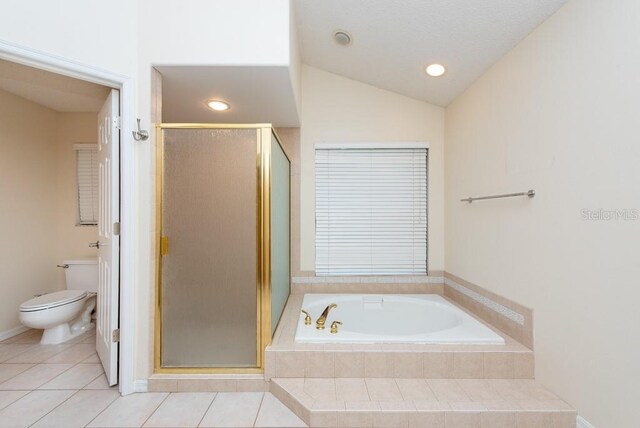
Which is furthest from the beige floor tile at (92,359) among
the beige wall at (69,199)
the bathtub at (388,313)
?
the bathtub at (388,313)

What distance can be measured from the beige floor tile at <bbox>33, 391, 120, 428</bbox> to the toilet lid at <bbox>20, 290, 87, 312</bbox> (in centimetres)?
92

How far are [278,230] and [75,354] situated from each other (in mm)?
1851

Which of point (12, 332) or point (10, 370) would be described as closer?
point (10, 370)

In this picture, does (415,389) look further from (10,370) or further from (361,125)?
(10,370)

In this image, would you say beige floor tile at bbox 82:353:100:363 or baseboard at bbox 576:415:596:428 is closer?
baseboard at bbox 576:415:596:428

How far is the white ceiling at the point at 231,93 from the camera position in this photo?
1.79m

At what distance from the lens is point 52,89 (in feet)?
7.92

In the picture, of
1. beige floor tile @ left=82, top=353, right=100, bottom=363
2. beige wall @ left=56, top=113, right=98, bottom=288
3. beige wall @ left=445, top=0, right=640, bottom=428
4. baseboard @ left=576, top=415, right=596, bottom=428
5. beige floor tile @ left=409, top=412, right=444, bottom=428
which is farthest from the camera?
beige wall @ left=56, top=113, right=98, bottom=288

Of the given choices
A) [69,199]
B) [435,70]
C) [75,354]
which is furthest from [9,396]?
[435,70]

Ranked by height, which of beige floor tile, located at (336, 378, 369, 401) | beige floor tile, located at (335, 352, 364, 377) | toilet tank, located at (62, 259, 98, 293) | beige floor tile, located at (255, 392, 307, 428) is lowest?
beige floor tile, located at (255, 392, 307, 428)

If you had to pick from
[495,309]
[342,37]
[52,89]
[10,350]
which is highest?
[342,37]

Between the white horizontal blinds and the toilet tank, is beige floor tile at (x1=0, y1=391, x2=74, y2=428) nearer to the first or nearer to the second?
the toilet tank

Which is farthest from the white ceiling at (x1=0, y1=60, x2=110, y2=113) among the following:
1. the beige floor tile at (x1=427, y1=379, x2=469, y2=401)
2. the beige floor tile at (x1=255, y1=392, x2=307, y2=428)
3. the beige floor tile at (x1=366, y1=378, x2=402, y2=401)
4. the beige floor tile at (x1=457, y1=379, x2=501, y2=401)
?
the beige floor tile at (x1=457, y1=379, x2=501, y2=401)

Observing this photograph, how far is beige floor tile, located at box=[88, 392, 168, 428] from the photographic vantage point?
1491mm
